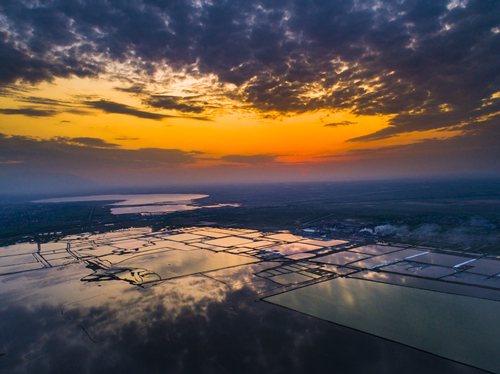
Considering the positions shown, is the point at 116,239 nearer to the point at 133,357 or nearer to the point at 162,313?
the point at 162,313

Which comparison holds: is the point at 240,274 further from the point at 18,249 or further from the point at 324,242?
the point at 18,249

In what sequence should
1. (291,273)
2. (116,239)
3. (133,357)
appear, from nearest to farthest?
(133,357) → (291,273) → (116,239)

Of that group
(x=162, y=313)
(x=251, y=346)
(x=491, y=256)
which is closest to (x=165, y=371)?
(x=251, y=346)

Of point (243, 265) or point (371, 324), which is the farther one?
point (243, 265)

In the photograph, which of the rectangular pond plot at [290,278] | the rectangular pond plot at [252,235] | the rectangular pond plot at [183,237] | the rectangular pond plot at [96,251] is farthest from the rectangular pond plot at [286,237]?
the rectangular pond plot at [96,251]

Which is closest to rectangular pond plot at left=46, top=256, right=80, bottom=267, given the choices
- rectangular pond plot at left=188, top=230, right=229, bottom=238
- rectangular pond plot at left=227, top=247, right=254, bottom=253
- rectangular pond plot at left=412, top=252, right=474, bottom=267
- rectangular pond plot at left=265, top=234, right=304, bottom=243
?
rectangular pond plot at left=227, top=247, right=254, bottom=253

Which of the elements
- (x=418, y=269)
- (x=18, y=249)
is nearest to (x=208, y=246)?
(x=418, y=269)

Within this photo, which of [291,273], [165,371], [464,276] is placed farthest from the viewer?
[291,273]
